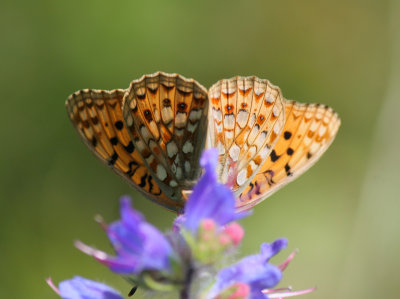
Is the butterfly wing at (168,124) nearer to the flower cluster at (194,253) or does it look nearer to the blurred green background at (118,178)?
the flower cluster at (194,253)

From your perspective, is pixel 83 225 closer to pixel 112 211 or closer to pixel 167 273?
pixel 112 211

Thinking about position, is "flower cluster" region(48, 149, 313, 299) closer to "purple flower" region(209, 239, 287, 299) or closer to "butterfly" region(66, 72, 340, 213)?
"purple flower" region(209, 239, 287, 299)

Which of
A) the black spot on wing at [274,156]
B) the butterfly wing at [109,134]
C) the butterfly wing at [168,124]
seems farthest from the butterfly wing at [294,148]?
the butterfly wing at [109,134]

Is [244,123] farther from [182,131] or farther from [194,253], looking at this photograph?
[194,253]

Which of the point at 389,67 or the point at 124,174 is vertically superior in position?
the point at 389,67

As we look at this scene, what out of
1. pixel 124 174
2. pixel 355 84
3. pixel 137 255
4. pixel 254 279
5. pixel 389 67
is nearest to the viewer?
pixel 137 255

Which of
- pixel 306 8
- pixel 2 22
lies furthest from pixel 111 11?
pixel 306 8

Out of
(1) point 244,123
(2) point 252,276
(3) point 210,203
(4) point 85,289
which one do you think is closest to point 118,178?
(1) point 244,123
